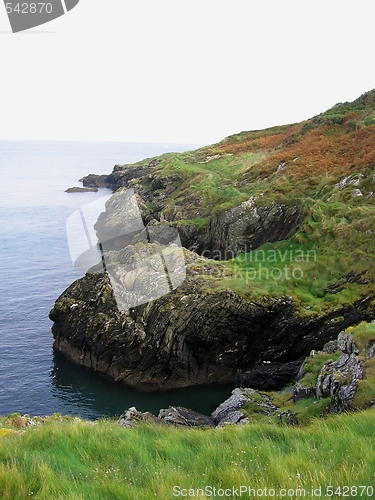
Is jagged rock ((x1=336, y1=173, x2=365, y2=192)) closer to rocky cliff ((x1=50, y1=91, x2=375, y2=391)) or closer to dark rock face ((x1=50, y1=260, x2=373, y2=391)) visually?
rocky cliff ((x1=50, y1=91, x2=375, y2=391))

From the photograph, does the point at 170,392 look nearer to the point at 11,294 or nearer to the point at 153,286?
the point at 153,286

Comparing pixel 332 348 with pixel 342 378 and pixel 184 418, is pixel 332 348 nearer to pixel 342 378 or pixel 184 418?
pixel 342 378

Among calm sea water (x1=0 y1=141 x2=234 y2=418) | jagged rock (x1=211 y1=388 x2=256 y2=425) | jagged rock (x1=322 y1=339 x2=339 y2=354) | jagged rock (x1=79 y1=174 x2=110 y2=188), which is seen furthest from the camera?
jagged rock (x1=79 y1=174 x2=110 y2=188)

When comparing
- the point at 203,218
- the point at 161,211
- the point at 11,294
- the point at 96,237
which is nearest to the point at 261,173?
the point at 203,218

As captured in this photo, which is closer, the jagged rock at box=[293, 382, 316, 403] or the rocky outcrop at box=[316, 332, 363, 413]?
the rocky outcrop at box=[316, 332, 363, 413]

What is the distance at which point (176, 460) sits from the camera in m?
8.28

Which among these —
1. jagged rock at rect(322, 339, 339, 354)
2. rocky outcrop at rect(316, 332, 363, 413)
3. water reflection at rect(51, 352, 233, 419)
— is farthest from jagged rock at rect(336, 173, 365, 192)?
rocky outcrop at rect(316, 332, 363, 413)

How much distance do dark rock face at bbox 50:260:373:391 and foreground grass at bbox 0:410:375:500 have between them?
18.5 m

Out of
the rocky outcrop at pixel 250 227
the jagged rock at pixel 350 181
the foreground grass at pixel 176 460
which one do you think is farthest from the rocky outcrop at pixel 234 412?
the jagged rock at pixel 350 181

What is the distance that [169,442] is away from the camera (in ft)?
30.0

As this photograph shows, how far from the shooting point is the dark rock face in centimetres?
2880

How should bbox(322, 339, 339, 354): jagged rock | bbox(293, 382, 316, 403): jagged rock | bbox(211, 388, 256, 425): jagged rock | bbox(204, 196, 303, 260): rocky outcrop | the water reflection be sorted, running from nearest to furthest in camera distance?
bbox(293, 382, 316, 403): jagged rock < bbox(211, 388, 256, 425): jagged rock < bbox(322, 339, 339, 354): jagged rock < the water reflection < bbox(204, 196, 303, 260): rocky outcrop

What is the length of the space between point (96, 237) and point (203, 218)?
19992 mm

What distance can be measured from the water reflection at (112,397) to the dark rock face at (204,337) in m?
0.73
